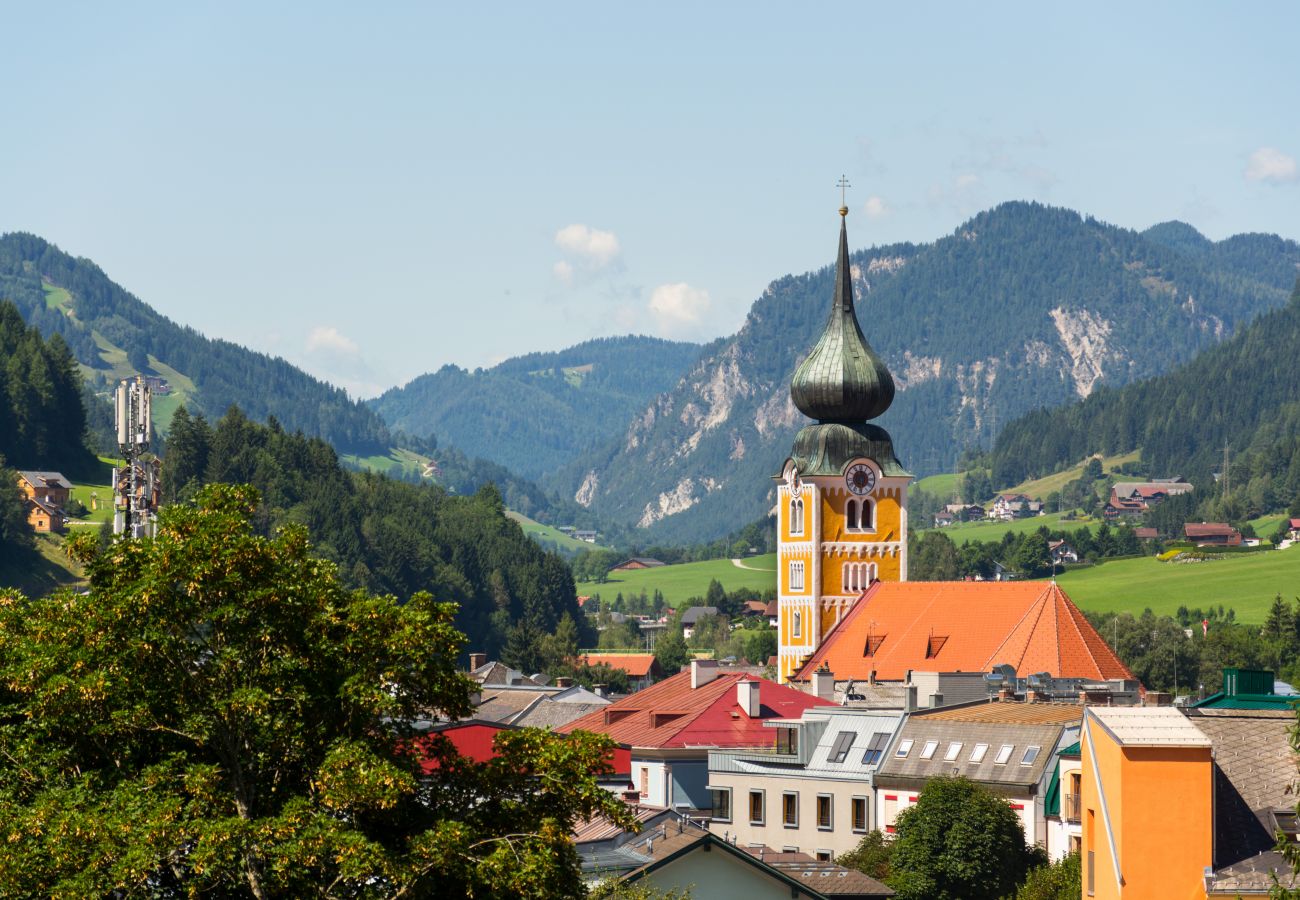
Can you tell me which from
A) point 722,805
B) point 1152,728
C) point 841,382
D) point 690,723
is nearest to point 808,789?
point 722,805

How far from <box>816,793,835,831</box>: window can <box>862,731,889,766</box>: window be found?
65.3 inches

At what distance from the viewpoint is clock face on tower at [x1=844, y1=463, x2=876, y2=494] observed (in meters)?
115

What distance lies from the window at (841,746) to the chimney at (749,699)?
917 centimetres

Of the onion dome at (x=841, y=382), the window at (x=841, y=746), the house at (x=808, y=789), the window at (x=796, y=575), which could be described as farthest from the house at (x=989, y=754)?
the onion dome at (x=841, y=382)

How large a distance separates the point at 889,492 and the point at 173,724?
275 feet

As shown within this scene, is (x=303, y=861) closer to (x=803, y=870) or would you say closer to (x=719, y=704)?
(x=803, y=870)

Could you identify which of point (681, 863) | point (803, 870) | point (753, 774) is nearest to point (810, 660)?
point (753, 774)

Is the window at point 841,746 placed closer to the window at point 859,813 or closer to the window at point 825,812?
the window at point 825,812

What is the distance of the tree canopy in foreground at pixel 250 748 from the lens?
31.5 metres

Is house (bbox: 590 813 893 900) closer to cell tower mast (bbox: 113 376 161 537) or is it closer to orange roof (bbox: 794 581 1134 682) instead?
cell tower mast (bbox: 113 376 161 537)

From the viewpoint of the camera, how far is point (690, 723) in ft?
270

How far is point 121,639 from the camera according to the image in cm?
3319

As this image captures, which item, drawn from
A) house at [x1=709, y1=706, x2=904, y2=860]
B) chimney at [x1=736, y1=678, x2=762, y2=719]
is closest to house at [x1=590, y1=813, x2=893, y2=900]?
house at [x1=709, y1=706, x2=904, y2=860]

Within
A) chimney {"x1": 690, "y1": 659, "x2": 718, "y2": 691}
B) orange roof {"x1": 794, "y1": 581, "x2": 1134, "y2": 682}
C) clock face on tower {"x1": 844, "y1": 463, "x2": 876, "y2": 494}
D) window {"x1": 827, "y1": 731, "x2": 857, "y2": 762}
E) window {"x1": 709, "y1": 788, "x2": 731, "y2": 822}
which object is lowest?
window {"x1": 709, "y1": 788, "x2": 731, "y2": 822}
